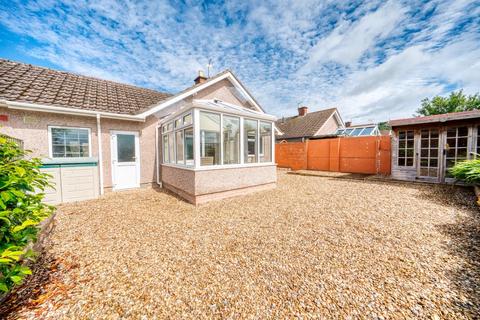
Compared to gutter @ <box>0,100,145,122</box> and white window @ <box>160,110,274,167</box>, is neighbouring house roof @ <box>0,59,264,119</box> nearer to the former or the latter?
gutter @ <box>0,100,145,122</box>

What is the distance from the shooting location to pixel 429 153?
8.46m

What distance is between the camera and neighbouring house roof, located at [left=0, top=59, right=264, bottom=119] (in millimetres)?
6535

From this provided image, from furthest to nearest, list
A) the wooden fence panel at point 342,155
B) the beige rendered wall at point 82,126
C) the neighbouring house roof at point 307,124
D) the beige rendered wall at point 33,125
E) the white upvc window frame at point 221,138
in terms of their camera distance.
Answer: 1. the neighbouring house roof at point 307,124
2. the wooden fence panel at point 342,155
3. the beige rendered wall at point 82,126
4. the beige rendered wall at point 33,125
5. the white upvc window frame at point 221,138

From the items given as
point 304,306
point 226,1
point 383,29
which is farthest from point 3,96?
point 383,29

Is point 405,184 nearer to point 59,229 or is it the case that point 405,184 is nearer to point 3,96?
point 59,229

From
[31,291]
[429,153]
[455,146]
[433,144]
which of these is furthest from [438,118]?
[31,291]

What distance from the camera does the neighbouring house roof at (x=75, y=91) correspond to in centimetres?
654

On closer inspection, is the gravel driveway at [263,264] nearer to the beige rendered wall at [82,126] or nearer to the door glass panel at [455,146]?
the beige rendered wall at [82,126]

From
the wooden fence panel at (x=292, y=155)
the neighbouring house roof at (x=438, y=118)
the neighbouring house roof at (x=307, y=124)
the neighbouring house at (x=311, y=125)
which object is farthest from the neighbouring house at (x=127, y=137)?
the neighbouring house roof at (x=307, y=124)

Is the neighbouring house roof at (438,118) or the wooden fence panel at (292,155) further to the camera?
the wooden fence panel at (292,155)

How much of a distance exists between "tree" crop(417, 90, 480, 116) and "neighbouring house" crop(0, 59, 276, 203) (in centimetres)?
4551

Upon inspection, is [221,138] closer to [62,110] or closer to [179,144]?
[179,144]

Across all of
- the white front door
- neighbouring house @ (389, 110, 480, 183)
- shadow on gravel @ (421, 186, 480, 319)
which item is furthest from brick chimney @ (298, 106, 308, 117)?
the white front door

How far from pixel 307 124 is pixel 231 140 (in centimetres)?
1702
